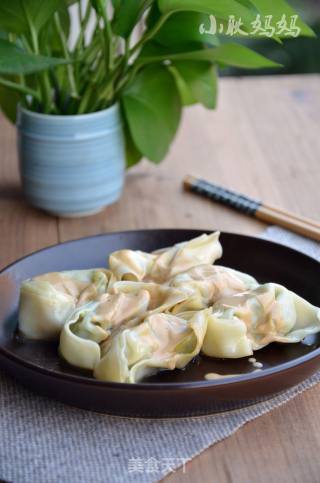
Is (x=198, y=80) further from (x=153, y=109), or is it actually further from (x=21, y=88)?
(x=21, y=88)

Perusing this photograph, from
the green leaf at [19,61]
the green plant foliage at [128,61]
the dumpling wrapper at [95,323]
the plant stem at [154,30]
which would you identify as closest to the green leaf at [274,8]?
the green plant foliage at [128,61]

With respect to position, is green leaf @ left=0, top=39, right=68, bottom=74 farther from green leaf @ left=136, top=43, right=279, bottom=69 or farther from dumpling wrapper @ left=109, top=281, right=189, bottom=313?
dumpling wrapper @ left=109, top=281, right=189, bottom=313

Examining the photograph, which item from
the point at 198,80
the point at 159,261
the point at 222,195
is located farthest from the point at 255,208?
the point at 159,261

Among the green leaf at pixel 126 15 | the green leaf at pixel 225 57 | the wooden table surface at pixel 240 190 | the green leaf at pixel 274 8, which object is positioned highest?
the green leaf at pixel 274 8

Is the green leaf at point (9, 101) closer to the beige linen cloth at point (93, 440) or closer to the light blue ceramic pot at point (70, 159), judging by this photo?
the light blue ceramic pot at point (70, 159)

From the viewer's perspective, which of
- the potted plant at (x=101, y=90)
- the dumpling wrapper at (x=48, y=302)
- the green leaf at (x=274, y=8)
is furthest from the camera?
the potted plant at (x=101, y=90)

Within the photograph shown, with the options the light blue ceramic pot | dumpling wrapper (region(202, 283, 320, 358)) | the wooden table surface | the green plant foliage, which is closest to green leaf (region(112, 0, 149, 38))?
the green plant foliage

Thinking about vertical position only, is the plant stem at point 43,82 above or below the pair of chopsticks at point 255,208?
above
